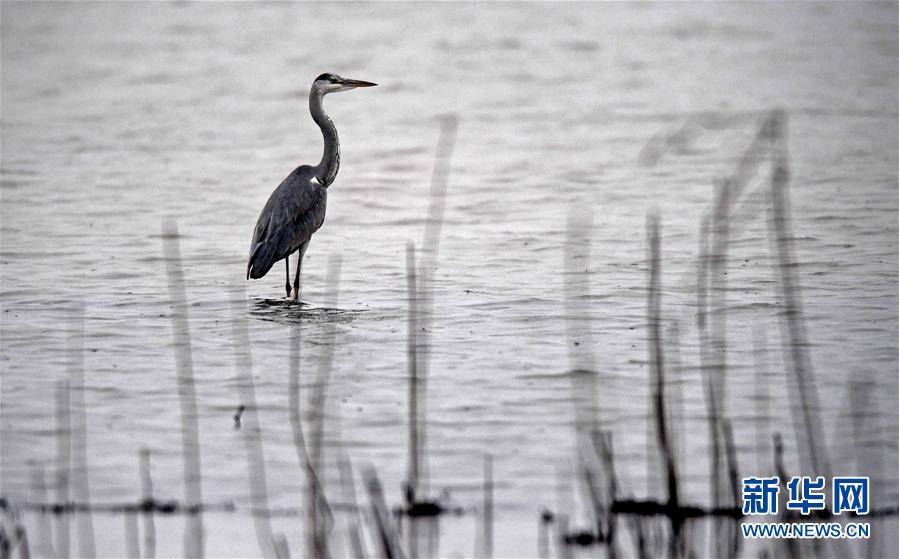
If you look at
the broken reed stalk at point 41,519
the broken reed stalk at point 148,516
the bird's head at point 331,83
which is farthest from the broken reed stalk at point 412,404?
the bird's head at point 331,83

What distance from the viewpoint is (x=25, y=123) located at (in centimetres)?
1600

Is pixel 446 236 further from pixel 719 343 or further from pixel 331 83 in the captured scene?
pixel 719 343

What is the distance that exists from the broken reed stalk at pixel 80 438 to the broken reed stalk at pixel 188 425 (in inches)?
12.9

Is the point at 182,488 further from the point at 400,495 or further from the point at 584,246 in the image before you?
the point at 584,246

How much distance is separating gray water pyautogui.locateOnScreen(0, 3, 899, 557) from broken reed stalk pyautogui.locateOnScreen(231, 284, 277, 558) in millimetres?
48

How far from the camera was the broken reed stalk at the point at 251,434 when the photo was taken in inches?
191

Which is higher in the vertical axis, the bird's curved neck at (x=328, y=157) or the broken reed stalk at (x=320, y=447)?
the bird's curved neck at (x=328, y=157)

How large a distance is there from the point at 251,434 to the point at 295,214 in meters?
3.47

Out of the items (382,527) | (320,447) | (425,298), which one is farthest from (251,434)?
(425,298)

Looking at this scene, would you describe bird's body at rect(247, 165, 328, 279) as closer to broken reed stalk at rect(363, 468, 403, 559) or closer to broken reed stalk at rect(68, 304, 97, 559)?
broken reed stalk at rect(68, 304, 97, 559)

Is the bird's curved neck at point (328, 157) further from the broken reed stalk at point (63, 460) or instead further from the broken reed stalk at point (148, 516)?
the broken reed stalk at point (148, 516)

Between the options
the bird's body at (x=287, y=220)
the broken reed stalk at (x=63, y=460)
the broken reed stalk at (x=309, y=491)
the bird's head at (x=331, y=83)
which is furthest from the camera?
the bird's head at (x=331, y=83)

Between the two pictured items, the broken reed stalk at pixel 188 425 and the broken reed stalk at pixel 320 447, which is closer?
the broken reed stalk at pixel 320 447

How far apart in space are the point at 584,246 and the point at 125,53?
1322cm
